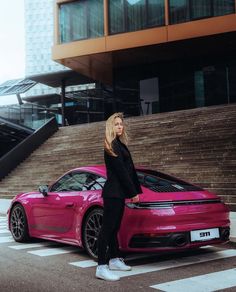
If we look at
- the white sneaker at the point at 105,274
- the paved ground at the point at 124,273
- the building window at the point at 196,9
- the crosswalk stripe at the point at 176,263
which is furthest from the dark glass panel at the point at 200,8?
the white sneaker at the point at 105,274

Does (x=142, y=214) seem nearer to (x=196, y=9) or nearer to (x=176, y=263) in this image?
(x=176, y=263)

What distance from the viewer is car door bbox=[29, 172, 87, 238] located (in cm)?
700

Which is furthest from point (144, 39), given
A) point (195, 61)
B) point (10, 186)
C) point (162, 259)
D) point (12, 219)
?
point (162, 259)

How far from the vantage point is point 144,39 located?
25312 mm

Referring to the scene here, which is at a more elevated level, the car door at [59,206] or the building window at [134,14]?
the building window at [134,14]

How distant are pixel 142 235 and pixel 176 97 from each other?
23341 millimetres

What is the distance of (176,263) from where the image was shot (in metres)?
6.26

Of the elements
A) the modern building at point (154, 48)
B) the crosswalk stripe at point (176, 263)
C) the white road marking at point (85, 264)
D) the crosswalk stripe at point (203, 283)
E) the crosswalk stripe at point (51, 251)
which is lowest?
the crosswalk stripe at point (203, 283)

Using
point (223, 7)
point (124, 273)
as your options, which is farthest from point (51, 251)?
point (223, 7)

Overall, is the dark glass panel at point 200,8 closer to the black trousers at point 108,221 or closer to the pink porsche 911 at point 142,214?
the pink porsche 911 at point 142,214

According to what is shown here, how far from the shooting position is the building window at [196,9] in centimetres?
2381

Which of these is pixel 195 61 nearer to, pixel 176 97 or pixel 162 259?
pixel 176 97

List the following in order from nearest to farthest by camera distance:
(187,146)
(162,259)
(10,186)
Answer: (162,259), (187,146), (10,186)

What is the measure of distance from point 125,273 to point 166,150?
11.5 m
